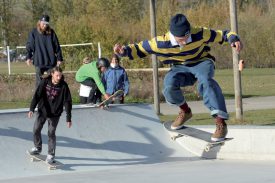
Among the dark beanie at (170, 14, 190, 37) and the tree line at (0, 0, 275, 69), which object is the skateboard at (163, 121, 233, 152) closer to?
the dark beanie at (170, 14, 190, 37)

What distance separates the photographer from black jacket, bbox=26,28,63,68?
11.0 meters

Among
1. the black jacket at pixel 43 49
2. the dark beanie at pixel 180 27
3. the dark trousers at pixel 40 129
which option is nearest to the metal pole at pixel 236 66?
the black jacket at pixel 43 49

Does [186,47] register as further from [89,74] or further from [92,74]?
[89,74]

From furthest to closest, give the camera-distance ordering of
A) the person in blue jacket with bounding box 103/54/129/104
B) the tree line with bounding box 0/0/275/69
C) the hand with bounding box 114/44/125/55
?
the tree line with bounding box 0/0/275/69
the person in blue jacket with bounding box 103/54/129/104
the hand with bounding box 114/44/125/55

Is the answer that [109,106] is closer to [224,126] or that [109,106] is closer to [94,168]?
[94,168]

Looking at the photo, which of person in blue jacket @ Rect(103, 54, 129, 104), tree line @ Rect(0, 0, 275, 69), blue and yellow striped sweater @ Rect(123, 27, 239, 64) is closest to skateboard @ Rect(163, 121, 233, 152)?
blue and yellow striped sweater @ Rect(123, 27, 239, 64)

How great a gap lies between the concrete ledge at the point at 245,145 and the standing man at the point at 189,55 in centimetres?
91

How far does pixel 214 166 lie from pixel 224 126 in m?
0.56

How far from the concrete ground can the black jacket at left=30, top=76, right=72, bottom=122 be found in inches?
26.7

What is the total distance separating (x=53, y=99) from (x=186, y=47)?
196 centimetres

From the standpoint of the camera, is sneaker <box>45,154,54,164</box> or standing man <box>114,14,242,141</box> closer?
standing man <box>114,14,242,141</box>

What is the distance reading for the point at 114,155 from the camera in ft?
32.7

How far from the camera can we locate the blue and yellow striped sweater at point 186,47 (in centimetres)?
883

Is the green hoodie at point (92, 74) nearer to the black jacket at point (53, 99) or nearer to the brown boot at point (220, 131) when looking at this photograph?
the black jacket at point (53, 99)
